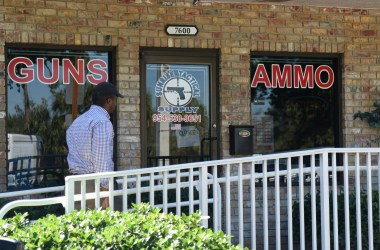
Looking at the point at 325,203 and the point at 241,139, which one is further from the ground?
the point at 241,139

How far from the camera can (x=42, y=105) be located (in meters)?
8.59

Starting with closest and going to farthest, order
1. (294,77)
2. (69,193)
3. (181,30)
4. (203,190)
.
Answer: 1. (69,193)
2. (203,190)
3. (181,30)
4. (294,77)

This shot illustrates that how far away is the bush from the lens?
13.5 ft

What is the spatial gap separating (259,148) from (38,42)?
3.06 m

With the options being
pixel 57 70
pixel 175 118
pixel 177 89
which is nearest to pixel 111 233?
pixel 57 70

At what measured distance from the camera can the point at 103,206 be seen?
563 cm

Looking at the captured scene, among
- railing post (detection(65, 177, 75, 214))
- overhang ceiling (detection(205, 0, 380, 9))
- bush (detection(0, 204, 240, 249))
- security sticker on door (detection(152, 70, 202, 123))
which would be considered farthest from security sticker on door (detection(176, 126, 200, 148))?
bush (detection(0, 204, 240, 249))

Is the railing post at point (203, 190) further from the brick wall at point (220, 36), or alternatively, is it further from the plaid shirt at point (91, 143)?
the brick wall at point (220, 36)

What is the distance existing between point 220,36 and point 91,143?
3635mm

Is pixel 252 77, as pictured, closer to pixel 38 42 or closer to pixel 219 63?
pixel 219 63

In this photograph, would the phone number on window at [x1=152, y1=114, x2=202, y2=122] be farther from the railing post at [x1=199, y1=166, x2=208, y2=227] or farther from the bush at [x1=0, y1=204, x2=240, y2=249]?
the bush at [x1=0, y1=204, x2=240, y2=249]

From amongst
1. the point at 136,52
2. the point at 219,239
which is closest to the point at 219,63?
the point at 136,52

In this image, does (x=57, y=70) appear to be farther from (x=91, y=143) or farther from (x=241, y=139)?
(x=91, y=143)

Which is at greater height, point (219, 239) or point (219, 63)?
point (219, 63)
